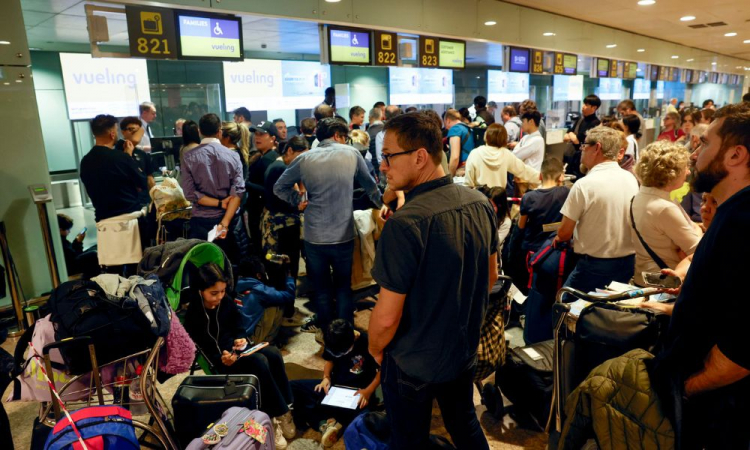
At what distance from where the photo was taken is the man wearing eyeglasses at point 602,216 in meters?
2.97

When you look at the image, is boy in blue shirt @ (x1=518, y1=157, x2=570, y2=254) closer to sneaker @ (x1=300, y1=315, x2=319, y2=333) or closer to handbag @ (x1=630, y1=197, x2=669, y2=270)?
handbag @ (x1=630, y1=197, x2=669, y2=270)

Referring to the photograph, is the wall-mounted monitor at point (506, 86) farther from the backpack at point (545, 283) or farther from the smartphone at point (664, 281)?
the smartphone at point (664, 281)

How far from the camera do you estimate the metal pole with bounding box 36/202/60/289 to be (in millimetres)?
4207

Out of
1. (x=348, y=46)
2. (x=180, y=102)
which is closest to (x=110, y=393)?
(x=348, y=46)

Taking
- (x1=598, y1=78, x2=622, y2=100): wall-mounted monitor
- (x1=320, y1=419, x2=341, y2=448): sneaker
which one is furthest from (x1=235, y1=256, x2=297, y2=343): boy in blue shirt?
(x1=598, y1=78, x2=622, y2=100): wall-mounted monitor

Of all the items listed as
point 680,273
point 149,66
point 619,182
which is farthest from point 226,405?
point 149,66

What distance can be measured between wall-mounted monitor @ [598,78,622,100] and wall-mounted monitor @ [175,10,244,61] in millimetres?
14935

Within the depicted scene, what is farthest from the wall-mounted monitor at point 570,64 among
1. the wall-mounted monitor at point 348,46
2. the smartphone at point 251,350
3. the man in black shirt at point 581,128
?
the smartphone at point 251,350

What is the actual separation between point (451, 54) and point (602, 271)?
5.01 meters

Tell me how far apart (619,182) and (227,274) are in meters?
2.43

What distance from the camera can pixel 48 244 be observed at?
4309mm

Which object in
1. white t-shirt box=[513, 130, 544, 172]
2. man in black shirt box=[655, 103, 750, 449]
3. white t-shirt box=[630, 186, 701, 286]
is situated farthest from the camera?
white t-shirt box=[513, 130, 544, 172]

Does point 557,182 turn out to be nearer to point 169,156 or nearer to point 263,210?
point 263,210

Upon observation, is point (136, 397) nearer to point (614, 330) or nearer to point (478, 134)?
point (614, 330)
